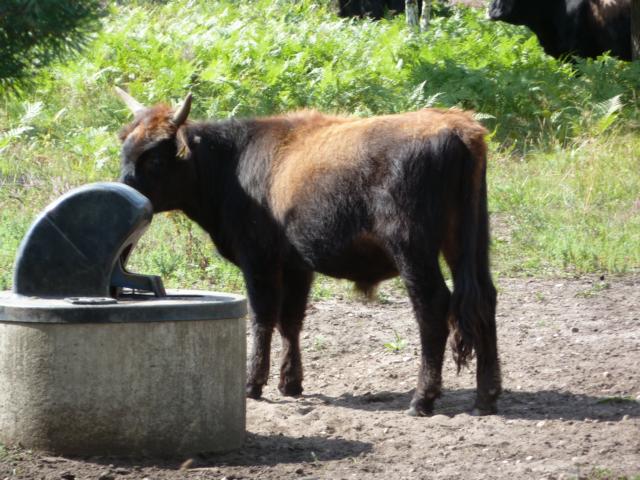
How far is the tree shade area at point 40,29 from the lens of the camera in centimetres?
354

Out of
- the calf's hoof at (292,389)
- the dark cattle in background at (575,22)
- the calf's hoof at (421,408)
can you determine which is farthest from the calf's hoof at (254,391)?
the dark cattle in background at (575,22)

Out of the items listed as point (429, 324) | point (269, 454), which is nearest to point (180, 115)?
point (429, 324)

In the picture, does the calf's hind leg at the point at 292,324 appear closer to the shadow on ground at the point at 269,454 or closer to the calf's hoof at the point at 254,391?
the calf's hoof at the point at 254,391

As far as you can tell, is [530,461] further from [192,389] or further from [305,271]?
[305,271]

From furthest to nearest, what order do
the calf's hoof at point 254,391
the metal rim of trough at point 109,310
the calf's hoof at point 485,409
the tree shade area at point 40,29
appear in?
the calf's hoof at point 254,391
the calf's hoof at point 485,409
the metal rim of trough at point 109,310
the tree shade area at point 40,29

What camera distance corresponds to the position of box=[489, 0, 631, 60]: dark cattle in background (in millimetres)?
17141

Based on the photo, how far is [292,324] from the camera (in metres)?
7.05

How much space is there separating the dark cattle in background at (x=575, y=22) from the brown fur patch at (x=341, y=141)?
37.0 ft

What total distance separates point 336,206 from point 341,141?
0.43 metres

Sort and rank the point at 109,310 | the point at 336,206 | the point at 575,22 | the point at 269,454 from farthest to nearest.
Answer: the point at 575,22, the point at 336,206, the point at 269,454, the point at 109,310

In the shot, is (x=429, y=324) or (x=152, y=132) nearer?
(x=429, y=324)

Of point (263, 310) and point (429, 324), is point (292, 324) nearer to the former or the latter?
point (263, 310)

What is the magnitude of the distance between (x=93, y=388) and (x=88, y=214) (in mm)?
874

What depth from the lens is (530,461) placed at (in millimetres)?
5035
